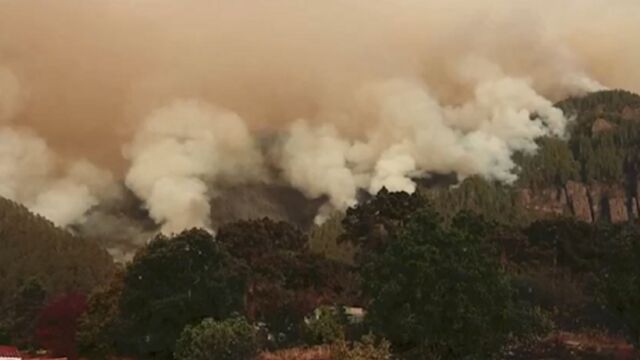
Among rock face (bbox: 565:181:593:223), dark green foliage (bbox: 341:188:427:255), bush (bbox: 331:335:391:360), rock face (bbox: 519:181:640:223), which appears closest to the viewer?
bush (bbox: 331:335:391:360)

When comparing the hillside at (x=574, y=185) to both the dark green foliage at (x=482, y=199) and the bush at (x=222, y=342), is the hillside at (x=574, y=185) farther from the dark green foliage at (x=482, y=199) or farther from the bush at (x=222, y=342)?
the bush at (x=222, y=342)

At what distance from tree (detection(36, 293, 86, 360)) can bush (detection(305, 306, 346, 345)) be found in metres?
14.0

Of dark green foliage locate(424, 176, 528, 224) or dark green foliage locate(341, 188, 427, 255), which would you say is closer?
dark green foliage locate(341, 188, 427, 255)

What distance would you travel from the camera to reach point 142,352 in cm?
4147

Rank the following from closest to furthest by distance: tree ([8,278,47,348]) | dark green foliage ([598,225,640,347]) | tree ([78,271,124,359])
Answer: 1. dark green foliage ([598,225,640,347])
2. tree ([78,271,124,359])
3. tree ([8,278,47,348])

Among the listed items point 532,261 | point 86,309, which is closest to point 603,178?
point 532,261

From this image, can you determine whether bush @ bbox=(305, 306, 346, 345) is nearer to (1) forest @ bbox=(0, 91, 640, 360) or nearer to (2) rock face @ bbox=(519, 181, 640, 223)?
(1) forest @ bbox=(0, 91, 640, 360)

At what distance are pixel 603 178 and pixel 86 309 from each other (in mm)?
145635

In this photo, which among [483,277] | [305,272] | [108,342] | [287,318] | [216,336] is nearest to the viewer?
[483,277]

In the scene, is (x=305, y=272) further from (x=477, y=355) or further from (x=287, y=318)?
(x=477, y=355)

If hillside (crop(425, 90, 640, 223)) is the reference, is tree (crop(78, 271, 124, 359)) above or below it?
below

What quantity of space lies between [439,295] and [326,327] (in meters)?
14.8

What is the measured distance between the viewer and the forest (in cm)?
2877

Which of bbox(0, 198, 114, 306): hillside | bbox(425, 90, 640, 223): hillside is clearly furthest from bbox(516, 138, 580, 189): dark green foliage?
bbox(0, 198, 114, 306): hillside
